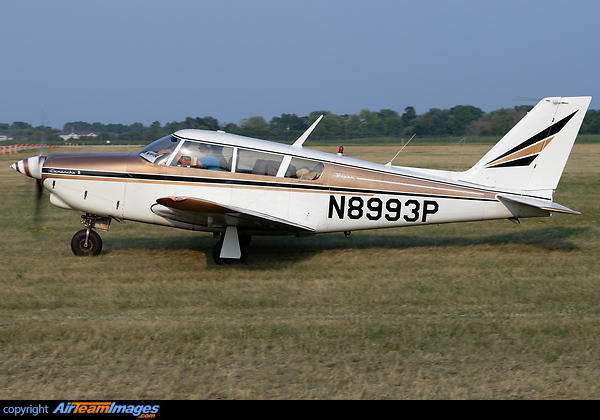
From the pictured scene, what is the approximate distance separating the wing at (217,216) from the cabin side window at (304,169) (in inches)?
30.0

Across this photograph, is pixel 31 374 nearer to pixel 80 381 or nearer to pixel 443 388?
pixel 80 381

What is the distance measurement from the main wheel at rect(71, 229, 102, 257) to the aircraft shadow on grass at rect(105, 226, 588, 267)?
0.50 metres

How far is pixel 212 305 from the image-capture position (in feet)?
21.4

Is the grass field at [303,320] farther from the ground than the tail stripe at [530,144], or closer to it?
closer to it

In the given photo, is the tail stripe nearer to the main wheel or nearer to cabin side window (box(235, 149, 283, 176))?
cabin side window (box(235, 149, 283, 176))

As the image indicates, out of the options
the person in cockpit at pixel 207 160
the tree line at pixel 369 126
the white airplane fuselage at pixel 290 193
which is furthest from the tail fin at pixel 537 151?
the tree line at pixel 369 126

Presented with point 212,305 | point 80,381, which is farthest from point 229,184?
point 80,381

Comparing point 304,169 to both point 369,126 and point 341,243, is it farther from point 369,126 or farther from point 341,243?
point 369,126

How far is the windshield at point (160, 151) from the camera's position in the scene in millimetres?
8258

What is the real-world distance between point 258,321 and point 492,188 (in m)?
4.99

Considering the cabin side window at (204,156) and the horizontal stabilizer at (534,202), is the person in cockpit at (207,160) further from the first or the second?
the horizontal stabilizer at (534,202)

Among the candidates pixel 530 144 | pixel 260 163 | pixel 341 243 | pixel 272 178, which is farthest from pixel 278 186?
pixel 530 144

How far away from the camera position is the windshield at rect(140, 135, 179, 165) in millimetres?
8258

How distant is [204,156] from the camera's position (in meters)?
8.21
